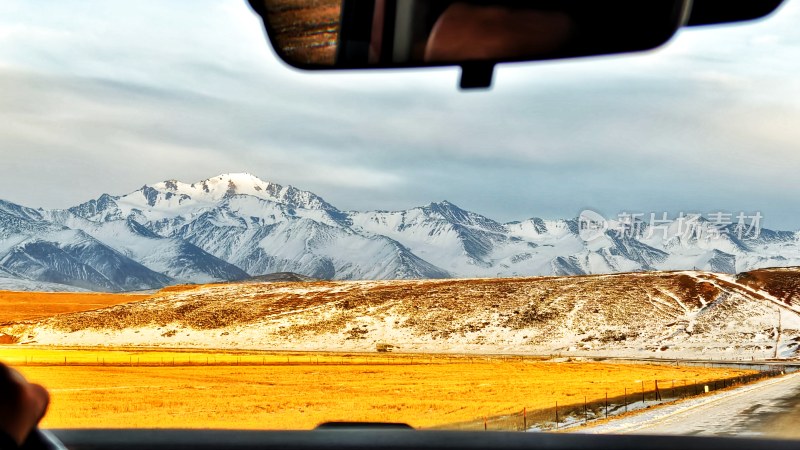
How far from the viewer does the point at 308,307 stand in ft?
394

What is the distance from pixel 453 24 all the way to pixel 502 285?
126 meters

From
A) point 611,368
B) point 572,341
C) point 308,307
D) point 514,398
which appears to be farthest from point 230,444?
point 308,307

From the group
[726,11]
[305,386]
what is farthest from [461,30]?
[305,386]

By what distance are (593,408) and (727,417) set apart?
24.5 feet

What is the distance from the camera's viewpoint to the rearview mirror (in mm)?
1646

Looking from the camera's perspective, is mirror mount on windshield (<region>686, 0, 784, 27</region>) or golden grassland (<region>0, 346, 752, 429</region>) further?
golden grassland (<region>0, 346, 752, 429</region>)

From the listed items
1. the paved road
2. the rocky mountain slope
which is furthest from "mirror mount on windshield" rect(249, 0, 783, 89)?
the rocky mountain slope

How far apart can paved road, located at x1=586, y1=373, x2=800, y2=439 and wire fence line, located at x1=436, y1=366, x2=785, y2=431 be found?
68.0 inches

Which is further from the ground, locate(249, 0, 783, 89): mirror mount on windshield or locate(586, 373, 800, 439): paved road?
locate(249, 0, 783, 89): mirror mount on windshield

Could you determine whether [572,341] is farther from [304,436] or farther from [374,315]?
[304,436]

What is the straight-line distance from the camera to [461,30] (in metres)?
1.66

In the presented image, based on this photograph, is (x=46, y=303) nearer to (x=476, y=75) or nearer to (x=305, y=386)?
(x=305, y=386)

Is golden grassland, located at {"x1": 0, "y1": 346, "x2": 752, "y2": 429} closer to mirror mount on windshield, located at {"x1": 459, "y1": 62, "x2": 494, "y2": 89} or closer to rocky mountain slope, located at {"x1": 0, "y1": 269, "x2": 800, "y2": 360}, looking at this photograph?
rocky mountain slope, located at {"x1": 0, "y1": 269, "x2": 800, "y2": 360}

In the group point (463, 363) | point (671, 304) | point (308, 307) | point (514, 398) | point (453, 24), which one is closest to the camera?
point (453, 24)
